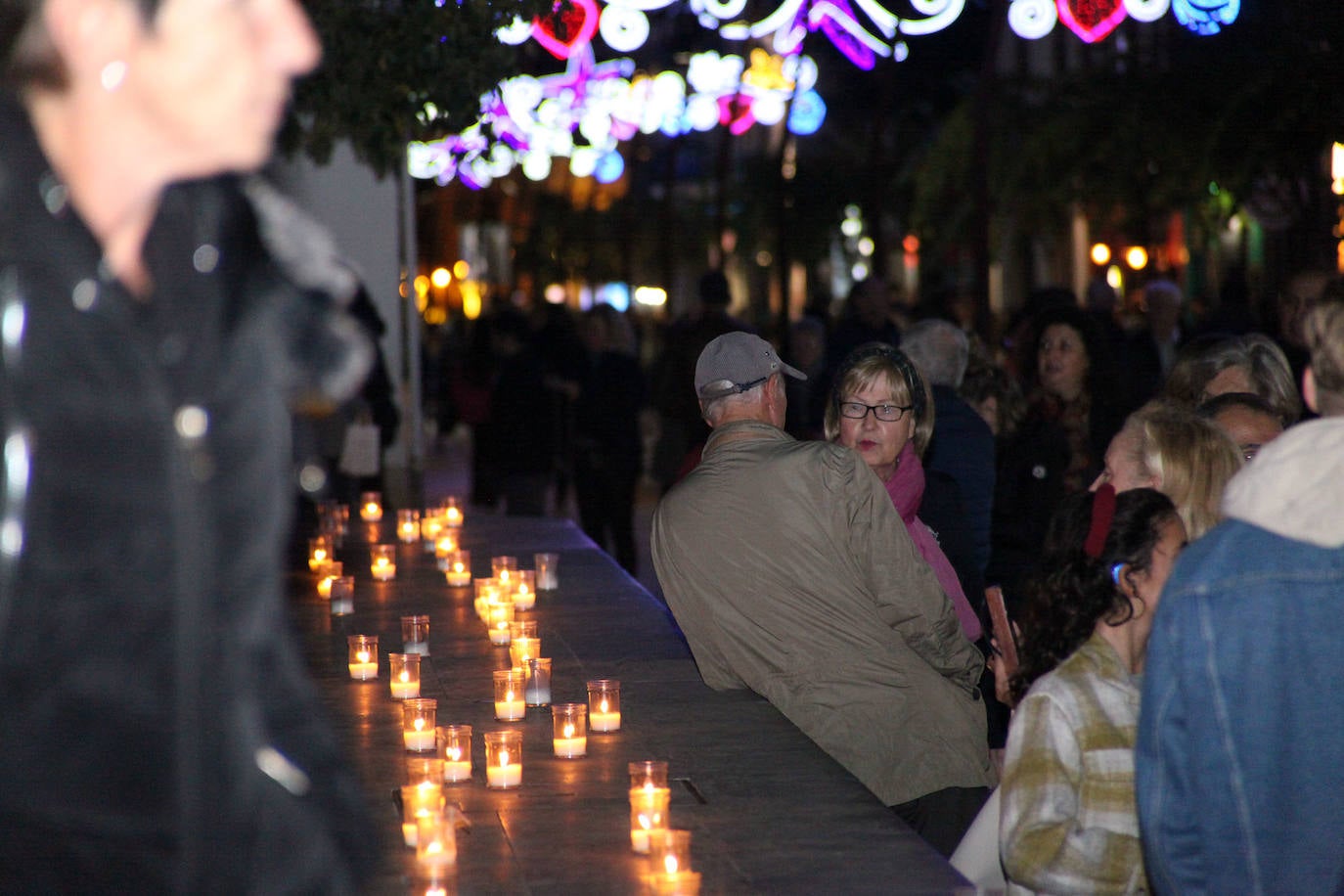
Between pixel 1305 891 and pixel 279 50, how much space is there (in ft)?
8.06

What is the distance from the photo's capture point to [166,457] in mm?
1937

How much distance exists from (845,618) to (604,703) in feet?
2.52

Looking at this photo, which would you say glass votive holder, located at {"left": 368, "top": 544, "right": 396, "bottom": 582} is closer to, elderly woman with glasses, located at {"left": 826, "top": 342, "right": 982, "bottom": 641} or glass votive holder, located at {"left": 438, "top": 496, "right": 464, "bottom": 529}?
glass votive holder, located at {"left": 438, "top": 496, "right": 464, "bottom": 529}

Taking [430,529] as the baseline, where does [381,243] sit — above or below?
above

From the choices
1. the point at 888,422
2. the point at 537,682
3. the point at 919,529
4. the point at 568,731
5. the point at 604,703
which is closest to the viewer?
the point at 568,731

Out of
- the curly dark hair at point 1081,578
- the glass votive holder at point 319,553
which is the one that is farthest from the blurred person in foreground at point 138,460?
the glass votive holder at point 319,553

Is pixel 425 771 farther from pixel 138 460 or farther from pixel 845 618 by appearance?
pixel 138 460

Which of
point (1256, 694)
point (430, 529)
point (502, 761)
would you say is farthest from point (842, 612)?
point (430, 529)

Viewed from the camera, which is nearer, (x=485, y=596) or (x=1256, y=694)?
(x=1256, y=694)

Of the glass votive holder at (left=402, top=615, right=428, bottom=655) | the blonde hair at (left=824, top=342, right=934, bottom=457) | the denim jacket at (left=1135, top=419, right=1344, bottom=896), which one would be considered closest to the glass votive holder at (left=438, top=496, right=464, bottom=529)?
the glass votive holder at (left=402, top=615, right=428, bottom=655)

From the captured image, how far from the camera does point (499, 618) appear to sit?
21.7 ft

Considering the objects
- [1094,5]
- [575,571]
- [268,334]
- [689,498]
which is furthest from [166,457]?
[1094,5]

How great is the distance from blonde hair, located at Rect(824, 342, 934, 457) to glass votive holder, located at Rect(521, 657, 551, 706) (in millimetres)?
1524

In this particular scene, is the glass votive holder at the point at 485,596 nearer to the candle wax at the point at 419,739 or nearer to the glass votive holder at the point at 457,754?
the candle wax at the point at 419,739
